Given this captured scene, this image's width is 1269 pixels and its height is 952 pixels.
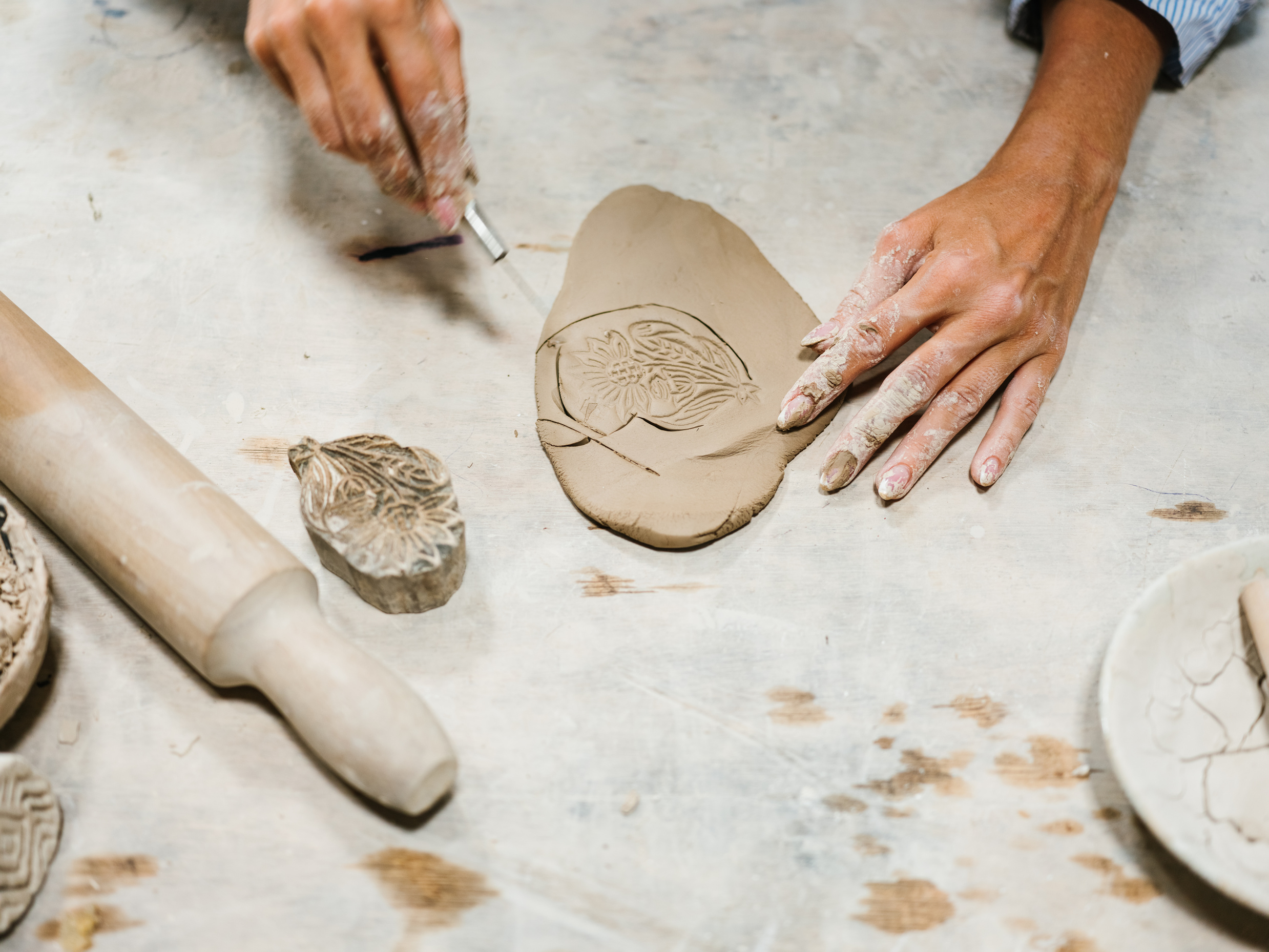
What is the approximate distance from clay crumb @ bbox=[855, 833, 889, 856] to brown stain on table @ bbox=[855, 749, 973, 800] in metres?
0.09

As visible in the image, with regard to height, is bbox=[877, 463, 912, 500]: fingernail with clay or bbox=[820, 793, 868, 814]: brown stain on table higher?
bbox=[877, 463, 912, 500]: fingernail with clay

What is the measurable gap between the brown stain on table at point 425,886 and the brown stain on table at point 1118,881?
1114mm

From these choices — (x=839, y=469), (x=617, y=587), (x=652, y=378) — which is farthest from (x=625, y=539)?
(x=839, y=469)

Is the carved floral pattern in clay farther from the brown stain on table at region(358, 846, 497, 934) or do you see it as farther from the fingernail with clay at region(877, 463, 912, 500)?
the brown stain on table at region(358, 846, 497, 934)

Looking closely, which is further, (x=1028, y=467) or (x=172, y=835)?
(x=1028, y=467)

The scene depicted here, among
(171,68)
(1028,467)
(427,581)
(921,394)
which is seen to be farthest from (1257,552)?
(171,68)

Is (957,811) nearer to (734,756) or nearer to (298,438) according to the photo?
(734,756)

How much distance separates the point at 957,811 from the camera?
5.39 ft

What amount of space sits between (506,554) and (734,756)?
2.14 ft

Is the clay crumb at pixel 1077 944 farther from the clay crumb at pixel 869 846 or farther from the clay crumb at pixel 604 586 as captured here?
the clay crumb at pixel 604 586

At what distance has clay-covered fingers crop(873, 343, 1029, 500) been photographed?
1.94m

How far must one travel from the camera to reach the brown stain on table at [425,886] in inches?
59.9

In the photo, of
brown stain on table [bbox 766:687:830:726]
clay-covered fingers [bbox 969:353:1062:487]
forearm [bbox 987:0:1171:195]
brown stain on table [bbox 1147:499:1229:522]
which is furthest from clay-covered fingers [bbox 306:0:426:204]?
brown stain on table [bbox 1147:499:1229:522]

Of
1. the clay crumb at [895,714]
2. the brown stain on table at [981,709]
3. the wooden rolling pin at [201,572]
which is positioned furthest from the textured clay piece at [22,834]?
the brown stain on table at [981,709]
